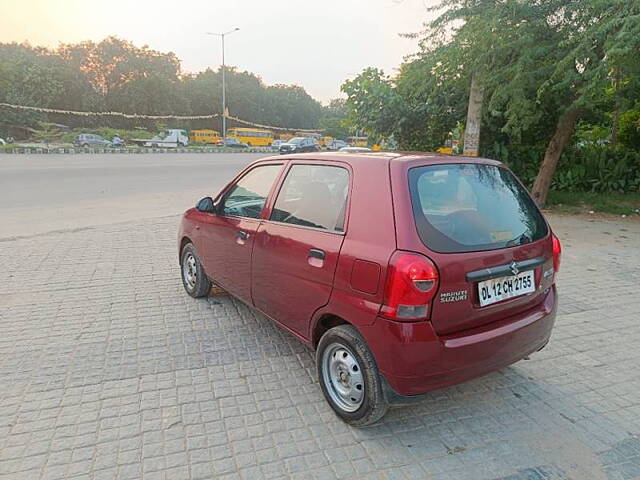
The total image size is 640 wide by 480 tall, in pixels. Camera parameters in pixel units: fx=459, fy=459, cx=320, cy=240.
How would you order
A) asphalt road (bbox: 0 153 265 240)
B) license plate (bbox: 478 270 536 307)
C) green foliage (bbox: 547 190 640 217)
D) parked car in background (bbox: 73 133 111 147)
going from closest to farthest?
license plate (bbox: 478 270 536 307) → asphalt road (bbox: 0 153 265 240) → green foliage (bbox: 547 190 640 217) → parked car in background (bbox: 73 133 111 147)

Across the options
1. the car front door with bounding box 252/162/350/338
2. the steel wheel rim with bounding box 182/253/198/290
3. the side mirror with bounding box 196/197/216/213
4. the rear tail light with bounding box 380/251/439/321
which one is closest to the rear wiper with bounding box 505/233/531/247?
the rear tail light with bounding box 380/251/439/321

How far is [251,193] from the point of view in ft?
12.4

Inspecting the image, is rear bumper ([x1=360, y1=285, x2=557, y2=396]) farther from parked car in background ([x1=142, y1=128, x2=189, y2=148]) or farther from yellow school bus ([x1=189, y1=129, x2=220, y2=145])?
yellow school bus ([x1=189, y1=129, x2=220, y2=145])

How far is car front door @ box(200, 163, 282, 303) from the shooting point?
357 centimetres

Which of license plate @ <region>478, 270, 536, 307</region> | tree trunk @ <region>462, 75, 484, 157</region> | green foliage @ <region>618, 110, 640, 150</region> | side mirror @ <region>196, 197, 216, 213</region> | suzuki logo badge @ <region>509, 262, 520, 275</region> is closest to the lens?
license plate @ <region>478, 270, 536, 307</region>

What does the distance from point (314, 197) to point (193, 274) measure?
7.30 ft

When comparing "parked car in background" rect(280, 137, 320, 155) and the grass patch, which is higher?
"parked car in background" rect(280, 137, 320, 155)

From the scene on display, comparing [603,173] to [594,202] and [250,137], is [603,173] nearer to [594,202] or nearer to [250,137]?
[594,202]

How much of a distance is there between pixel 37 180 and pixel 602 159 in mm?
17093

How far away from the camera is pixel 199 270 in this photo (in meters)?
4.60

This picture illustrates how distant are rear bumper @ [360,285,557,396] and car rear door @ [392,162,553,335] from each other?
0.23ft

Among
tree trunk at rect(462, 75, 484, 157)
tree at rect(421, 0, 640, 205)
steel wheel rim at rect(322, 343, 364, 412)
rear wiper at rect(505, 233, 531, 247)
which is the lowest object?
steel wheel rim at rect(322, 343, 364, 412)

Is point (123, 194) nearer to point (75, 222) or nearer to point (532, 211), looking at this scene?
point (75, 222)

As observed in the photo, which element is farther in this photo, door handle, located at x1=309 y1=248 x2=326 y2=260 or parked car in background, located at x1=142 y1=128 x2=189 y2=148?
parked car in background, located at x1=142 y1=128 x2=189 y2=148
